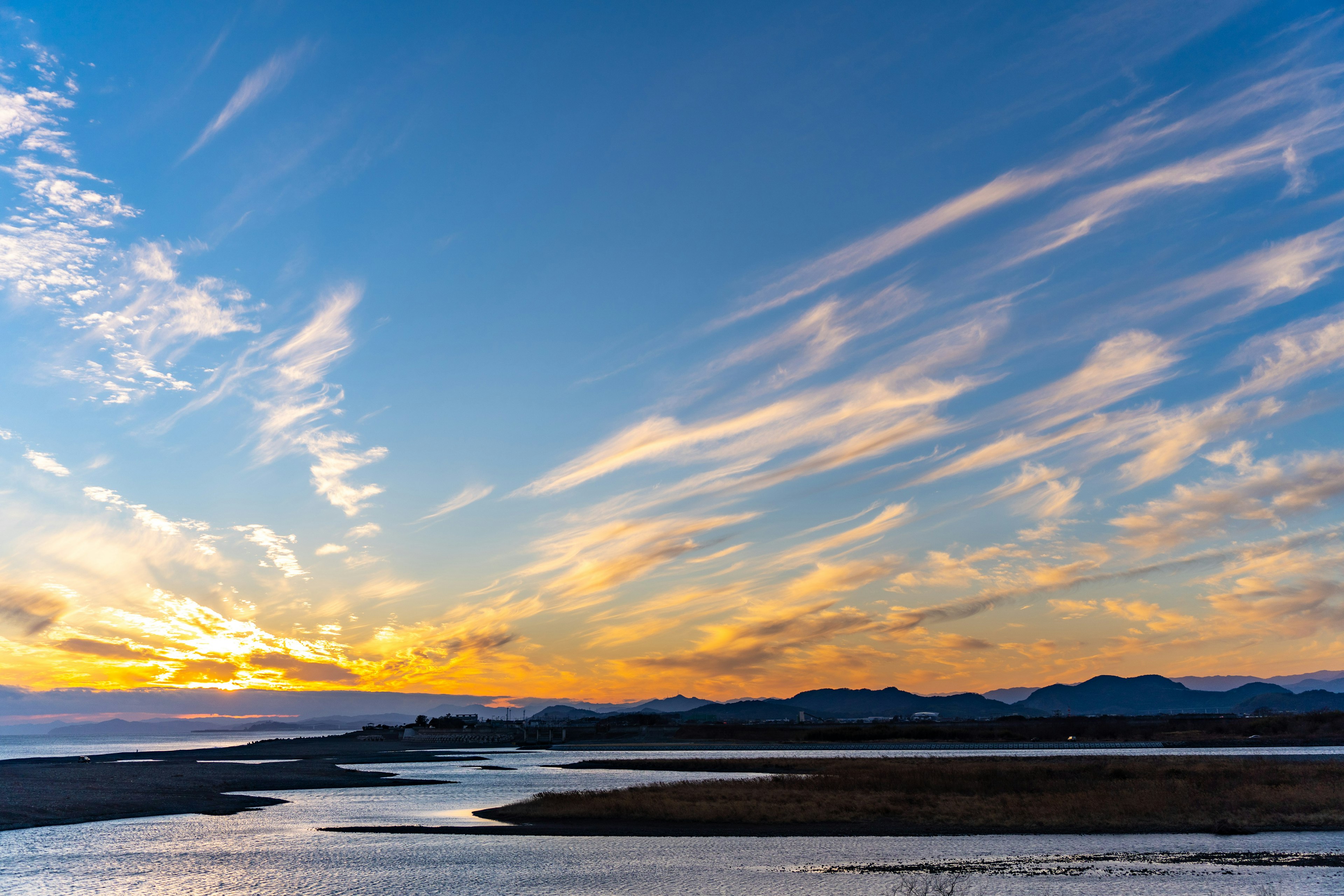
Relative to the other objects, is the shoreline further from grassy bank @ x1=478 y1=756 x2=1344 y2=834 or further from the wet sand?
grassy bank @ x1=478 y1=756 x2=1344 y2=834

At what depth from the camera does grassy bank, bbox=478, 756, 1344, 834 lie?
51.0 meters

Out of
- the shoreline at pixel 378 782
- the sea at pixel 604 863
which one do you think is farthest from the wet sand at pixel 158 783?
the sea at pixel 604 863

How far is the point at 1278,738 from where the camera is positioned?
528 feet

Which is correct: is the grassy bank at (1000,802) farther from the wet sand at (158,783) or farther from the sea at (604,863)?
the wet sand at (158,783)

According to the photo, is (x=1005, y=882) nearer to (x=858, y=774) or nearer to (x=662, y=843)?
(x=662, y=843)

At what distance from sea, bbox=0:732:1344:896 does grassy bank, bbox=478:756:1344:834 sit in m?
3.52

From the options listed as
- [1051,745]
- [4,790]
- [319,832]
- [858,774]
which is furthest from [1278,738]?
[4,790]

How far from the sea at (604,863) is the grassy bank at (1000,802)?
3.52m

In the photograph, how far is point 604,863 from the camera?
4175cm

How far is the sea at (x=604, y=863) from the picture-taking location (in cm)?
3472

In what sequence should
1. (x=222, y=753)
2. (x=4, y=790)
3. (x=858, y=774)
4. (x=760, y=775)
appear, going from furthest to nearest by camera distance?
(x=222, y=753) → (x=760, y=775) → (x=858, y=774) → (x=4, y=790)

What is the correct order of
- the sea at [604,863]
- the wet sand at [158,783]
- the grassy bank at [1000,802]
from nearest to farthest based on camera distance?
the sea at [604,863] < the grassy bank at [1000,802] < the wet sand at [158,783]

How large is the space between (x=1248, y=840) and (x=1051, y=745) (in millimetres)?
133821

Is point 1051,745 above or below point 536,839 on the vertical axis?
below
